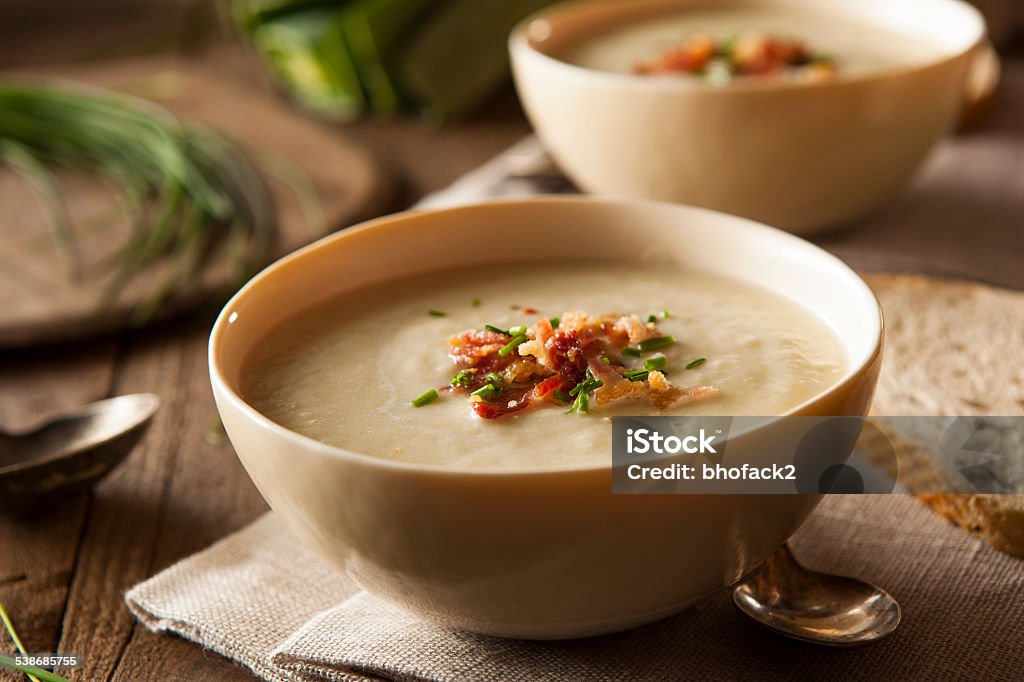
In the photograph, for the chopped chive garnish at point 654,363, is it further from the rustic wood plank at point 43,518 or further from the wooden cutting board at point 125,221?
the wooden cutting board at point 125,221

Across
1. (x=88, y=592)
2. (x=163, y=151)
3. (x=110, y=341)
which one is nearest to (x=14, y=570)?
(x=88, y=592)

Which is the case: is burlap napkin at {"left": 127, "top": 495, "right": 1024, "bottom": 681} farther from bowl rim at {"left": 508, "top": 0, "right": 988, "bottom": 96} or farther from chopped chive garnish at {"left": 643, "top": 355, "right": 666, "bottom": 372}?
bowl rim at {"left": 508, "top": 0, "right": 988, "bottom": 96}

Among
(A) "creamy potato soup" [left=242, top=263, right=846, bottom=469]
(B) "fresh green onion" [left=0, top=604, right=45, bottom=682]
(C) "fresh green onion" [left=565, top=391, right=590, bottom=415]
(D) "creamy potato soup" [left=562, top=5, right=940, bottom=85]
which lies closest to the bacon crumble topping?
(D) "creamy potato soup" [left=562, top=5, right=940, bottom=85]

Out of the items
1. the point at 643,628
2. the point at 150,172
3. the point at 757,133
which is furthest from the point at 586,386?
the point at 150,172

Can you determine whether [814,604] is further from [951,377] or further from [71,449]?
[71,449]

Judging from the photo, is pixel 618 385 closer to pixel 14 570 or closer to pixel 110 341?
pixel 14 570

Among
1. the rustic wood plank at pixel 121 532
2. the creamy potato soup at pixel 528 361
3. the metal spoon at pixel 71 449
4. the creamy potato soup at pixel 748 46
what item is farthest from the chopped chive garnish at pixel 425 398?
the creamy potato soup at pixel 748 46
